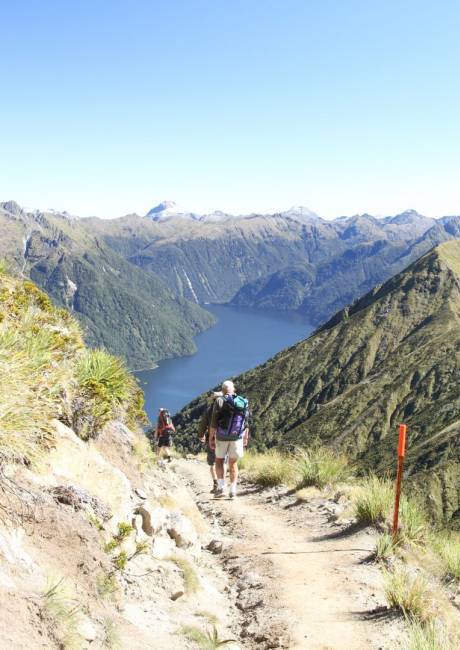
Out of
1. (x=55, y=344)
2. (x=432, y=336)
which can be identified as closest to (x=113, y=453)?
(x=55, y=344)

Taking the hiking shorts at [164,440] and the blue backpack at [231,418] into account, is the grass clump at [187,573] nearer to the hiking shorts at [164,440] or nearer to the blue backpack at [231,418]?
the blue backpack at [231,418]

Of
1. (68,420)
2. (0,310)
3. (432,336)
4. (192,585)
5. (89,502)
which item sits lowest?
(432,336)

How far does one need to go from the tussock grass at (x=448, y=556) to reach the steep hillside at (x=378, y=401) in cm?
7802

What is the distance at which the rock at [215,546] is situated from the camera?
11680mm

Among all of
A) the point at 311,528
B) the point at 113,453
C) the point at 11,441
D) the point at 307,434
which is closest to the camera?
the point at 11,441

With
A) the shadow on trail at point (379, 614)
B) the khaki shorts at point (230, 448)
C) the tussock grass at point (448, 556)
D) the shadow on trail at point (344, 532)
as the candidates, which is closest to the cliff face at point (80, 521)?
the khaki shorts at point (230, 448)

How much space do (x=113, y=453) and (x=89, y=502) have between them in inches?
125

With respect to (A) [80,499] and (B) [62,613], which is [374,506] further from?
(B) [62,613]

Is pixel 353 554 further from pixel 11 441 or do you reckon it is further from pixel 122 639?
pixel 11 441

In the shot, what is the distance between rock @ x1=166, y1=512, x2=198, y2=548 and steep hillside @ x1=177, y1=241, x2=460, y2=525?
265 feet

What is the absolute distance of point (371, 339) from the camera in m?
197

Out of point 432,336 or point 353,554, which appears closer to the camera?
point 353,554

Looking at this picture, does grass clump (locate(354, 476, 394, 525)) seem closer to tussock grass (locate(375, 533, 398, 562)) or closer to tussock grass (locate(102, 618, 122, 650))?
tussock grass (locate(375, 533, 398, 562))

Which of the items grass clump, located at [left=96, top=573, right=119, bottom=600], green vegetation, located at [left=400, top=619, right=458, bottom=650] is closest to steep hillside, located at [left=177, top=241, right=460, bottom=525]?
green vegetation, located at [left=400, top=619, right=458, bottom=650]
